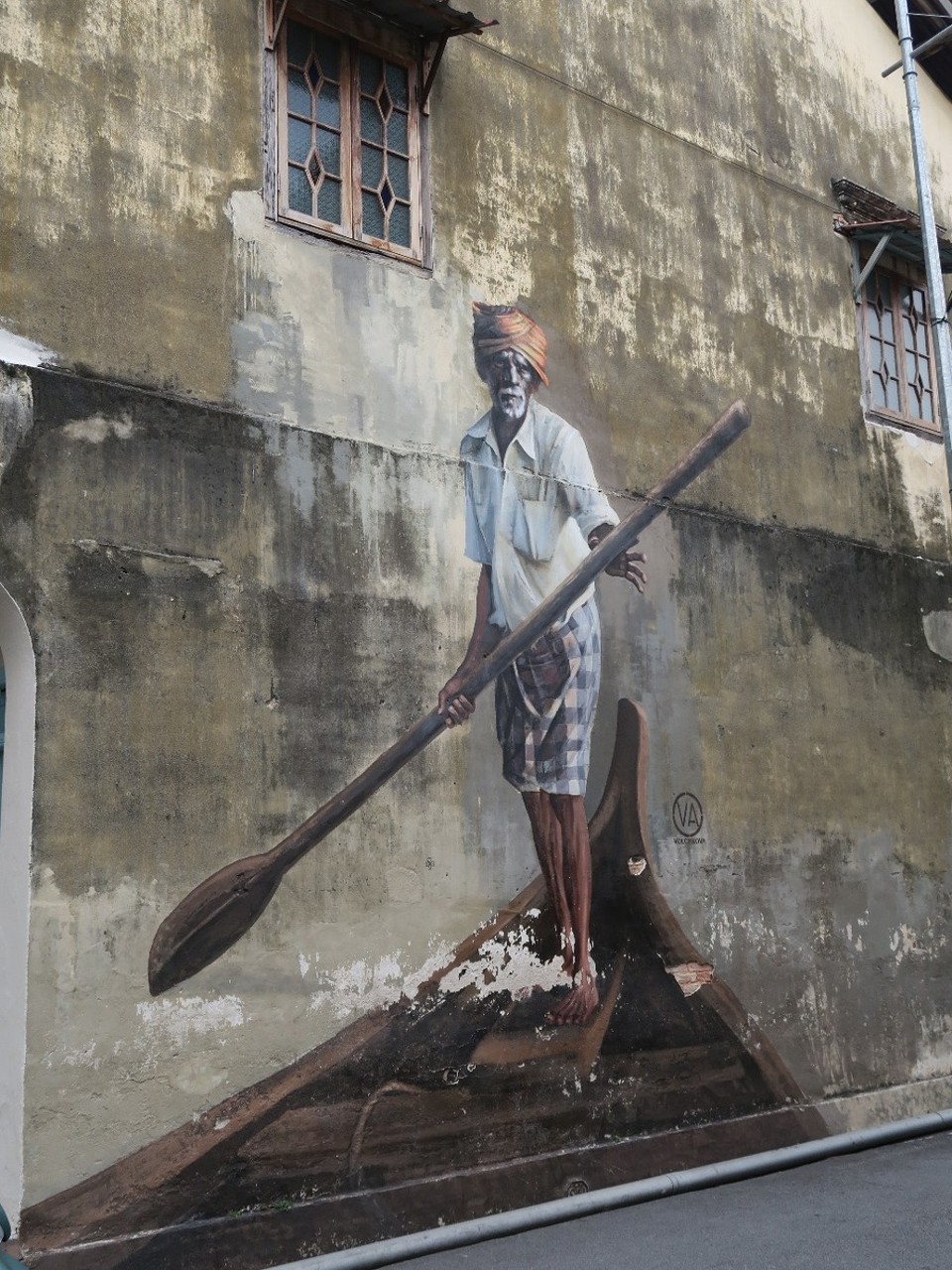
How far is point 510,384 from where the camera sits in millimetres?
8773

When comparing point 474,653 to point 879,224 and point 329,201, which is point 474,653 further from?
point 879,224

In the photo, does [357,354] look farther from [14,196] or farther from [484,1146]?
[484,1146]

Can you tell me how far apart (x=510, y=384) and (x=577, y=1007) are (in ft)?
13.0

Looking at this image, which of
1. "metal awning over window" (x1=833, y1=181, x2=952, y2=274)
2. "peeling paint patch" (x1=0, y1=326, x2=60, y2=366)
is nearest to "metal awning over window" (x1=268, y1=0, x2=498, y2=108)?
"peeling paint patch" (x1=0, y1=326, x2=60, y2=366)

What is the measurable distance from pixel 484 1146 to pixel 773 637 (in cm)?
427

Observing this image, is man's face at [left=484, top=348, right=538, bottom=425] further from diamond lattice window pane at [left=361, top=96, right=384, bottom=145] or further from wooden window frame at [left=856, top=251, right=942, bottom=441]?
wooden window frame at [left=856, top=251, right=942, bottom=441]

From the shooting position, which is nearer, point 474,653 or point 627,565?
point 474,653

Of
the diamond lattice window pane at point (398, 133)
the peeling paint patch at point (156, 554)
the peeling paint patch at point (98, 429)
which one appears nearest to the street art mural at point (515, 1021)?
the diamond lattice window pane at point (398, 133)

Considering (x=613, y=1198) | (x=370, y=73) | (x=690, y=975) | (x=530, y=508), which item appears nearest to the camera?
(x=613, y=1198)

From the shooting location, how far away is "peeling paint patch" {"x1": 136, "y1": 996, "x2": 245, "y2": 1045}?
6578 millimetres

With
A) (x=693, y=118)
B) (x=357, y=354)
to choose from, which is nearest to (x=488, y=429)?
(x=357, y=354)

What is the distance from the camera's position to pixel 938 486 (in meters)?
11.7

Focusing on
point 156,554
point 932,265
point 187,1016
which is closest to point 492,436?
point 156,554

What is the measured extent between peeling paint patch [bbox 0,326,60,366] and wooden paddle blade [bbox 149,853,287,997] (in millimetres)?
2732
